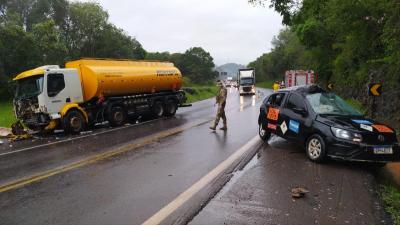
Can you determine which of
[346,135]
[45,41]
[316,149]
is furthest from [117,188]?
[45,41]

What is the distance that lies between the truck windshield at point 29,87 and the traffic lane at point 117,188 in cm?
→ 692

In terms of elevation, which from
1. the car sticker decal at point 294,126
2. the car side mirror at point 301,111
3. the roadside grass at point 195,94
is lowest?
the roadside grass at point 195,94

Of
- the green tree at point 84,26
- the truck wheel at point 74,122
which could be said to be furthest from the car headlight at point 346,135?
the green tree at point 84,26

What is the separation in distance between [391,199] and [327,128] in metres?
2.55

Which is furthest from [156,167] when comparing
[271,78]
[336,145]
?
[271,78]

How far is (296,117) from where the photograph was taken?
9.81 m

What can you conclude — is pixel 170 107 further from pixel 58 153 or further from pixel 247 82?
pixel 247 82

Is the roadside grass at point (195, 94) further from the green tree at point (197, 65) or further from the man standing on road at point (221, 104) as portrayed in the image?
the green tree at point (197, 65)

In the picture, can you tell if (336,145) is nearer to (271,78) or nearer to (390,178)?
(390,178)

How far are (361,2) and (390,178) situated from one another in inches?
332

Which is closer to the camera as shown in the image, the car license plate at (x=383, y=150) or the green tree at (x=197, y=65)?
the car license plate at (x=383, y=150)

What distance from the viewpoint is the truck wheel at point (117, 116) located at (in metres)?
17.7

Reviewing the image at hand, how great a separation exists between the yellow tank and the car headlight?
11.2 m

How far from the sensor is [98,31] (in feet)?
209
